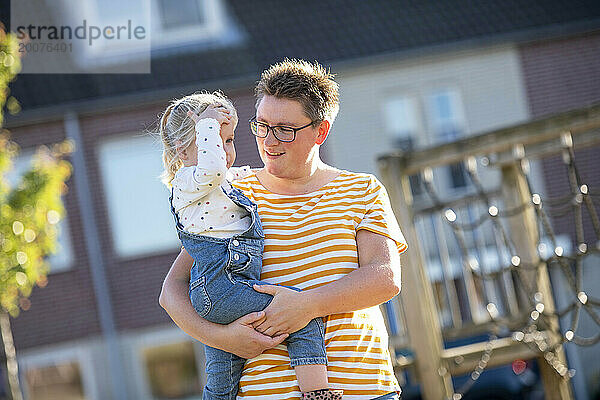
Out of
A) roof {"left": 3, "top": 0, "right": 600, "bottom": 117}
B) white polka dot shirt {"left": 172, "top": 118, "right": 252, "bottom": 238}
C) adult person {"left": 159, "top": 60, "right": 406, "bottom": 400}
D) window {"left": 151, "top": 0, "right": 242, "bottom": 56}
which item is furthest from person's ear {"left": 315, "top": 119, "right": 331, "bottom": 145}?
window {"left": 151, "top": 0, "right": 242, "bottom": 56}

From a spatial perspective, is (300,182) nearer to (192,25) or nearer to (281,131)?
(281,131)

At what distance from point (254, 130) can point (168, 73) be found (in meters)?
10.7

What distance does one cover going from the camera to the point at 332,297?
2.56 metres

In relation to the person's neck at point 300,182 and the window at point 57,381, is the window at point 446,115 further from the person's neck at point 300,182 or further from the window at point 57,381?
the person's neck at point 300,182

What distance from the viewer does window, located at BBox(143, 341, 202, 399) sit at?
516 inches

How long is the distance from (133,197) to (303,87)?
427 inches

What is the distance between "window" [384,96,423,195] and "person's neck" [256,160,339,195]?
10.7 metres

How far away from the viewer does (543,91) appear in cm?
1362

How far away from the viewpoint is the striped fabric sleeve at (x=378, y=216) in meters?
2.73

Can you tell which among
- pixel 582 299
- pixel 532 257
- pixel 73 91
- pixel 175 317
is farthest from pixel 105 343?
pixel 175 317

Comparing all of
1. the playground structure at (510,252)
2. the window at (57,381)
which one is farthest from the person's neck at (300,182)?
the window at (57,381)

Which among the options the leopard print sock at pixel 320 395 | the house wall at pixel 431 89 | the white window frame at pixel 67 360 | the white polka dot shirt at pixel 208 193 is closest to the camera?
the leopard print sock at pixel 320 395

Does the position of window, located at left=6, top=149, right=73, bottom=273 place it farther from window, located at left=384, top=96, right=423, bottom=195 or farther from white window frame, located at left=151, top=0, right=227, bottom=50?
window, located at left=384, top=96, right=423, bottom=195

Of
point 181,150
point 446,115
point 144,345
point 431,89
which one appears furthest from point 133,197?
point 181,150
